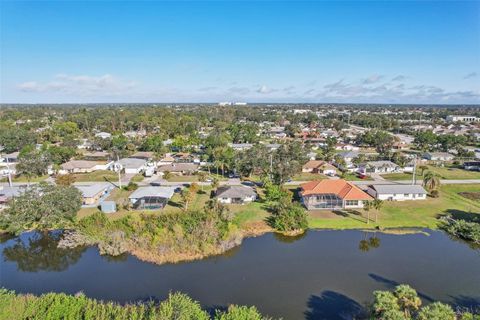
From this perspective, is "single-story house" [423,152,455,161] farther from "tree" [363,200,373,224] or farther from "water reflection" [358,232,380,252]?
"water reflection" [358,232,380,252]

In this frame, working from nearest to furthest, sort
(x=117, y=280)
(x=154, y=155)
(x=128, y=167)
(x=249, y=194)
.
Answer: (x=117, y=280)
(x=249, y=194)
(x=128, y=167)
(x=154, y=155)

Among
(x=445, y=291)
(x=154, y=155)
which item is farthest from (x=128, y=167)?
(x=445, y=291)

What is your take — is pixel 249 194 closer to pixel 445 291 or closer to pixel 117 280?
pixel 117 280

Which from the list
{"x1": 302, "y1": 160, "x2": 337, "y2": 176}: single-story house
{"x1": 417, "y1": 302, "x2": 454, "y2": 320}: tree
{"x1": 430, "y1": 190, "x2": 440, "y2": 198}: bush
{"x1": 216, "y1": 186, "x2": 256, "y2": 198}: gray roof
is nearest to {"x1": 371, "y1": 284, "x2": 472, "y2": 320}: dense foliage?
{"x1": 417, "y1": 302, "x2": 454, "y2": 320}: tree

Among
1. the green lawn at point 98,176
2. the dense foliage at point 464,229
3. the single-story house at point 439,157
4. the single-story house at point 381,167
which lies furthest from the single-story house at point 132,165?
the single-story house at point 439,157

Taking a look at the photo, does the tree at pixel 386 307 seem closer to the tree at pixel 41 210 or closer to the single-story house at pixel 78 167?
the tree at pixel 41 210

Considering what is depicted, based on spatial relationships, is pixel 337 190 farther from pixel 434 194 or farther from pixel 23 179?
pixel 23 179

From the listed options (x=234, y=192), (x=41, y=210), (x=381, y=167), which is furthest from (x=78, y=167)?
(x=381, y=167)
